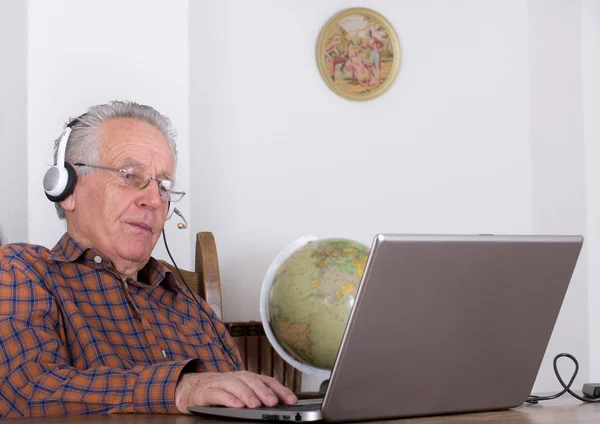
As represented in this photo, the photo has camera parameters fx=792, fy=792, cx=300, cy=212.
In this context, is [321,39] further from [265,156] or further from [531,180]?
[531,180]

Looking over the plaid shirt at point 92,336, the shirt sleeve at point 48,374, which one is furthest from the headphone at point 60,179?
the shirt sleeve at point 48,374

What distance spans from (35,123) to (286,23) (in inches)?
43.8

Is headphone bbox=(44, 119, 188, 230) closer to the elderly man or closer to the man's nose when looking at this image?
the elderly man

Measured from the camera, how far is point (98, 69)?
2227 millimetres

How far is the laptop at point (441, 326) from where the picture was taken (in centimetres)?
89

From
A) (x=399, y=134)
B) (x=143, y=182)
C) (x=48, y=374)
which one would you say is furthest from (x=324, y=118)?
(x=48, y=374)

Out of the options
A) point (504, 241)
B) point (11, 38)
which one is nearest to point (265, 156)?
point (11, 38)

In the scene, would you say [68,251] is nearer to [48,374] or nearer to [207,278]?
[48,374]

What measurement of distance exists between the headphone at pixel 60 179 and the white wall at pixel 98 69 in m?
0.42

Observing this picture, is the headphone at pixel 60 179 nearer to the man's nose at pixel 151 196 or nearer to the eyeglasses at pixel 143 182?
the eyeglasses at pixel 143 182

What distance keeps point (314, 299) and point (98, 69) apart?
88cm

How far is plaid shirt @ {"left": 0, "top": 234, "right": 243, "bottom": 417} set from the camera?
122cm

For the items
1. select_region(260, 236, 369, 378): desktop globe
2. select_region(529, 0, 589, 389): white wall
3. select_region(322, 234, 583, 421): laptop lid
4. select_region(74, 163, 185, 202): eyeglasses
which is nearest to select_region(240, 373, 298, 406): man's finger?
select_region(322, 234, 583, 421): laptop lid

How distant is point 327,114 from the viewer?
9.73 ft
